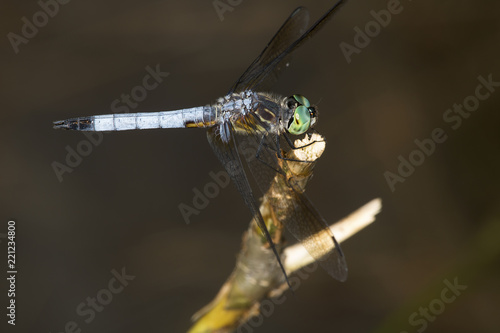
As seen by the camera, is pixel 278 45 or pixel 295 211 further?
pixel 278 45

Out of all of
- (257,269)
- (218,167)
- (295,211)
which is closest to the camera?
(257,269)

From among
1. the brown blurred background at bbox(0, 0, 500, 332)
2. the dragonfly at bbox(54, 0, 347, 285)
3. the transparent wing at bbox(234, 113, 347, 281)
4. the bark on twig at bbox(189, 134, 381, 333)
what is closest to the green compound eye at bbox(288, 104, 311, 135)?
the dragonfly at bbox(54, 0, 347, 285)

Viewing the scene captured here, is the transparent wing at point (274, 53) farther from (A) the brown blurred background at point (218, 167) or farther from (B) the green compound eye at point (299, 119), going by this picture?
(A) the brown blurred background at point (218, 167)

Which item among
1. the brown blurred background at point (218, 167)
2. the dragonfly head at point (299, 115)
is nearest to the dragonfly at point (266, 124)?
the dragonfly head at point (299, 115)

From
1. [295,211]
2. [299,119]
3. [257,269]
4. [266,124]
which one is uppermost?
[266,124]

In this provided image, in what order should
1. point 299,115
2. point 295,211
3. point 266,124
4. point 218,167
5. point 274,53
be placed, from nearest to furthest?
point 295,211 < point 299,115 < point 266,124 < point 274,53 < point 218,167

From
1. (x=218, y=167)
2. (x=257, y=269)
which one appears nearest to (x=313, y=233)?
(x=257, y=269)

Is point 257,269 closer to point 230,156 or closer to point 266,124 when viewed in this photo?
point 230,156

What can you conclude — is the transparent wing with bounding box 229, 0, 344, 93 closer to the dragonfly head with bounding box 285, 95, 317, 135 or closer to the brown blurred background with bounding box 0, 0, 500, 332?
the dragonfly head with bounding box 285, 95, 317, 135

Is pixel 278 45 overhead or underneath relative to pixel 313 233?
overhead
